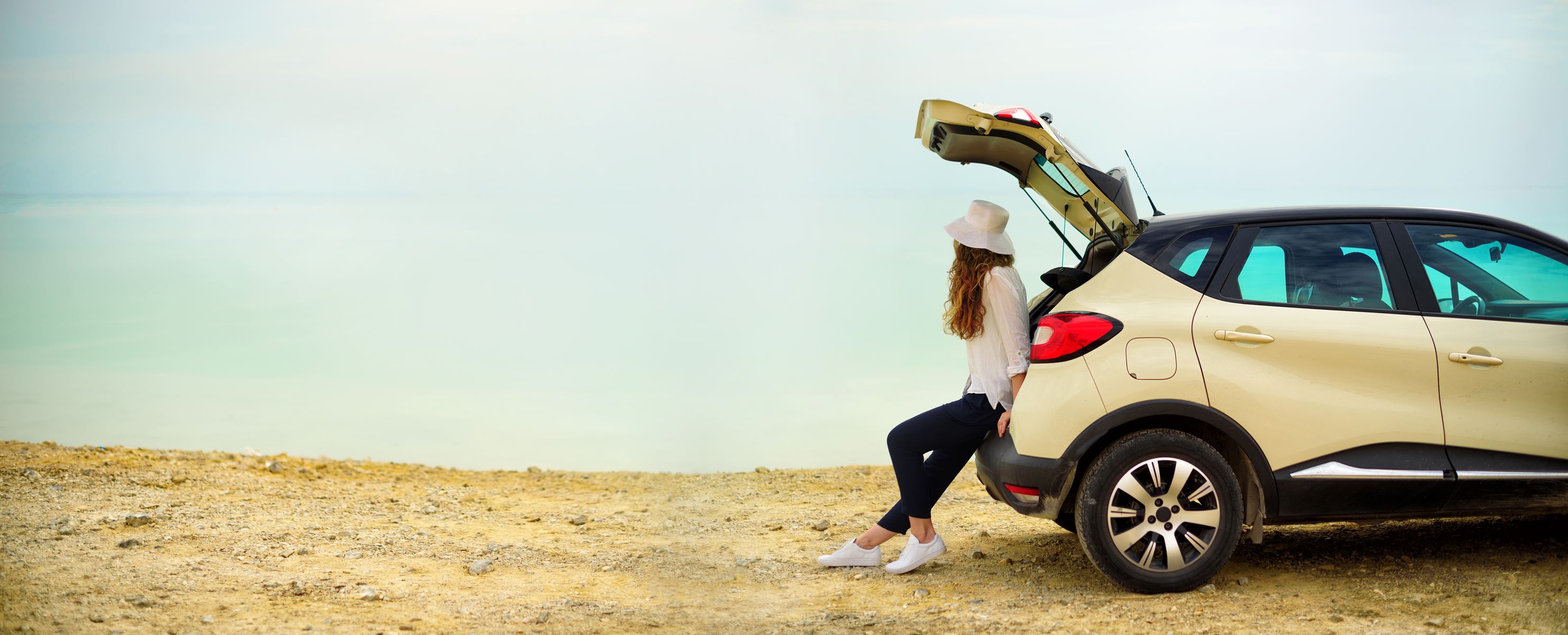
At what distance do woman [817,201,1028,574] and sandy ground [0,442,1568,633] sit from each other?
561mm

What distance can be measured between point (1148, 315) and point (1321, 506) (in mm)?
1088

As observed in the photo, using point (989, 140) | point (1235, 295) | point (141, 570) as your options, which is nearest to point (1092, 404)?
point (1235, 295)

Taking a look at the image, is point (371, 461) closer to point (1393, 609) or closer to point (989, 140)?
point (989, 140)

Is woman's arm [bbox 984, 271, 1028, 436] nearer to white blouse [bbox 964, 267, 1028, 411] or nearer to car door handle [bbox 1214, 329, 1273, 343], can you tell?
white blouse [bbox 964, 267, 1028, 411]

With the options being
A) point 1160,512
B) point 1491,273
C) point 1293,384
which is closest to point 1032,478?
point 1160,512

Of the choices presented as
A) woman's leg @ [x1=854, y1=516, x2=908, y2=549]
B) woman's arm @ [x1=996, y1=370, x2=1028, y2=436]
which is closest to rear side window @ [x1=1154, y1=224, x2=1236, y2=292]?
woman's arm @ [x1=996, y1=370, x2=1028, y2=436]

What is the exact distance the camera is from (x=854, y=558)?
221 inches

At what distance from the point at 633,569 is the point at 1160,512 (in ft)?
8.88

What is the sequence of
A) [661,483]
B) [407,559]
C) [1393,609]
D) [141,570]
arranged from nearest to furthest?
[1393,609], [141,570], [407,559], [661,483]

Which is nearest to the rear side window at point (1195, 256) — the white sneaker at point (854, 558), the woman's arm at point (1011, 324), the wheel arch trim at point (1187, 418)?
the wheel arch trim at point (1187, 418)

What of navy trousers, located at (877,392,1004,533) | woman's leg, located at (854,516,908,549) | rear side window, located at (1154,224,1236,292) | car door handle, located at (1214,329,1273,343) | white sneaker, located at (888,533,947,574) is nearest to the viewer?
car door handle, located at (1214,329,1273,343)

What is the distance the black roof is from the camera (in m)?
4.66

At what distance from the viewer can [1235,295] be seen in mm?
4566

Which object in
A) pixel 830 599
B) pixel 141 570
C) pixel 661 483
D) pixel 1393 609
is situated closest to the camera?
pixel 1393 609
